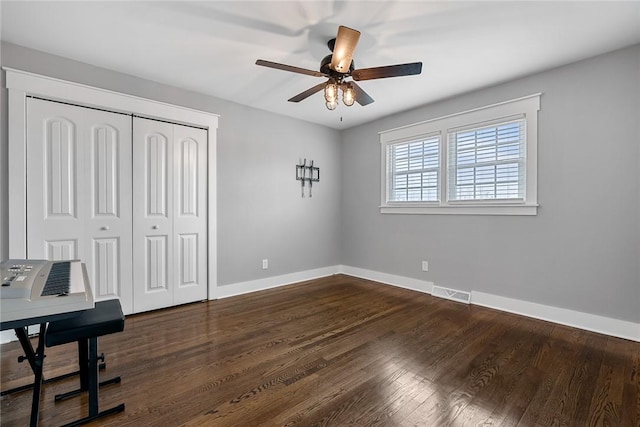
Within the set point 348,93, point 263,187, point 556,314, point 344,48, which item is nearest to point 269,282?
point 263,187

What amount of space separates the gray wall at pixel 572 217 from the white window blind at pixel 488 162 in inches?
8.3

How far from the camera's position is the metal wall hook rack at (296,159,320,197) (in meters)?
4.63

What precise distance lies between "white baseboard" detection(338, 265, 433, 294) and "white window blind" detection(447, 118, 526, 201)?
1224mm

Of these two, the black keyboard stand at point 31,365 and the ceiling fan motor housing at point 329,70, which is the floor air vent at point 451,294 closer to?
the ceiling fan motor housing at point 329,70

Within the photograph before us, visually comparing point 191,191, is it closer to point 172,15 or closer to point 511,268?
point 172,15

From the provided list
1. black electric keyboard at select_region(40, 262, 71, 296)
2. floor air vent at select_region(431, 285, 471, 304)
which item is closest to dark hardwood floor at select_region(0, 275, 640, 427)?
floor air vent at select_region(431, 285, 471, 304)

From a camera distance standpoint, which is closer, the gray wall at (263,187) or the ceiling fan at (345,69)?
the ceiling fan at (345,69)

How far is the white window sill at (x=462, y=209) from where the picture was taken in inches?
125

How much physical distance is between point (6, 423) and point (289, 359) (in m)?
1.56

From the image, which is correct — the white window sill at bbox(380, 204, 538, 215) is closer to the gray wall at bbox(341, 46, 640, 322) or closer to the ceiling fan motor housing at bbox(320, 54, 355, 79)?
the gray wall at bbox(341, 46, 640, 322)

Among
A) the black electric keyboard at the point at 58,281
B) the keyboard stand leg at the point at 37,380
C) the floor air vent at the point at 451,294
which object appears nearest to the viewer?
the black electric keyboard at the point at 58,281

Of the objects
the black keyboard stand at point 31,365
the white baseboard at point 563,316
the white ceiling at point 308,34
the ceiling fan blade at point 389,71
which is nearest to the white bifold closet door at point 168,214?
the white ceiling at point 308,34

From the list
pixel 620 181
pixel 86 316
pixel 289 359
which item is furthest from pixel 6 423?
pixel 620 181

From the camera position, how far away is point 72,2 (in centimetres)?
204
